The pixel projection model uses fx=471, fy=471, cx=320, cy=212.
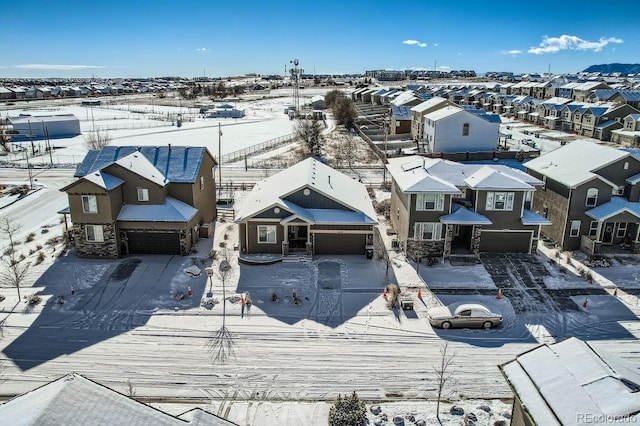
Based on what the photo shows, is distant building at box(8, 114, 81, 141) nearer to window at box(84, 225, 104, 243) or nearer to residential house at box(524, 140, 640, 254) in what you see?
window at box(84, 225, 104, 243)

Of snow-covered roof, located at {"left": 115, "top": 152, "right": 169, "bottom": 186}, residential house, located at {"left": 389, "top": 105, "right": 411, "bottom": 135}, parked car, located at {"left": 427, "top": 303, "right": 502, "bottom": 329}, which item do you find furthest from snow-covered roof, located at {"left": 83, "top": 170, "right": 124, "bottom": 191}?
residential house, located at {"left": 389, "top": 105, "right": 411, "bottom": 135}

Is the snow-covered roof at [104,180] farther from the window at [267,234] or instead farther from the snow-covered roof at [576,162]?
the snow-covered roof at [576,162]

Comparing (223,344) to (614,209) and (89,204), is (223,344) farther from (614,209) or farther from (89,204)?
(614,209)

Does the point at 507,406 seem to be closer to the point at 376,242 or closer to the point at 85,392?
the point at 85,392

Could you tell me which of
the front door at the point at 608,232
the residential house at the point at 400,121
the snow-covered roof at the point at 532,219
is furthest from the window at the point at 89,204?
the residential house at the point at 400,121

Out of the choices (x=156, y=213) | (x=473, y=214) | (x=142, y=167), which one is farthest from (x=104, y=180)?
(x=473, y=214)
